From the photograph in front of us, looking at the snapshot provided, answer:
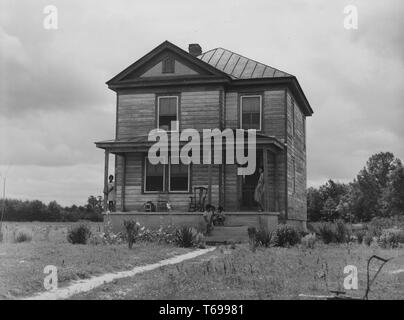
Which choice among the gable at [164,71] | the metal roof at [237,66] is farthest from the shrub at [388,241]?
the gable at [164,71]

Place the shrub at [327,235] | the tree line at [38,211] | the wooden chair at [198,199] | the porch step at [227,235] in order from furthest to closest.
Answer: the tree line at [38,211] → the wooden chair at [198,199] → the porch step at [227,235] → the shrub at [327,235]

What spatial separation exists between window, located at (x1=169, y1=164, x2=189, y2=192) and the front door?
2387mm

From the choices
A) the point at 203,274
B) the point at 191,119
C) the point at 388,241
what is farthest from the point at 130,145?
the point at 203,274

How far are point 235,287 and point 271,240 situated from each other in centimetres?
875

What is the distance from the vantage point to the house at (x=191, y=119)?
79.5ft

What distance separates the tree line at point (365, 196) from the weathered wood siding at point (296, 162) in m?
32.0

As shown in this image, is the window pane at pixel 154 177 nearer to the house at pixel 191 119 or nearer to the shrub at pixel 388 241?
the house at pixel 191 119

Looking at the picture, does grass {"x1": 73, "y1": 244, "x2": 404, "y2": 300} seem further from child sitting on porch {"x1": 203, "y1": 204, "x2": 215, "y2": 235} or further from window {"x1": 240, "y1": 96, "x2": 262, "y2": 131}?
window {"x1": 240, "y1": 96, "x2": 262, "y2": 131}

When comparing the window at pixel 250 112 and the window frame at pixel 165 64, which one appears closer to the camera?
the window at pixel 250 112

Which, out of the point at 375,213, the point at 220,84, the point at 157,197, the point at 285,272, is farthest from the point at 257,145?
the point at 375,213

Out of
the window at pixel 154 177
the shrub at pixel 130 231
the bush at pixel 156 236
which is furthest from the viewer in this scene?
the window at pixel 154 177

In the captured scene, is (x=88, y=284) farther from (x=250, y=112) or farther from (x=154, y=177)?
(x=250, y=112)
